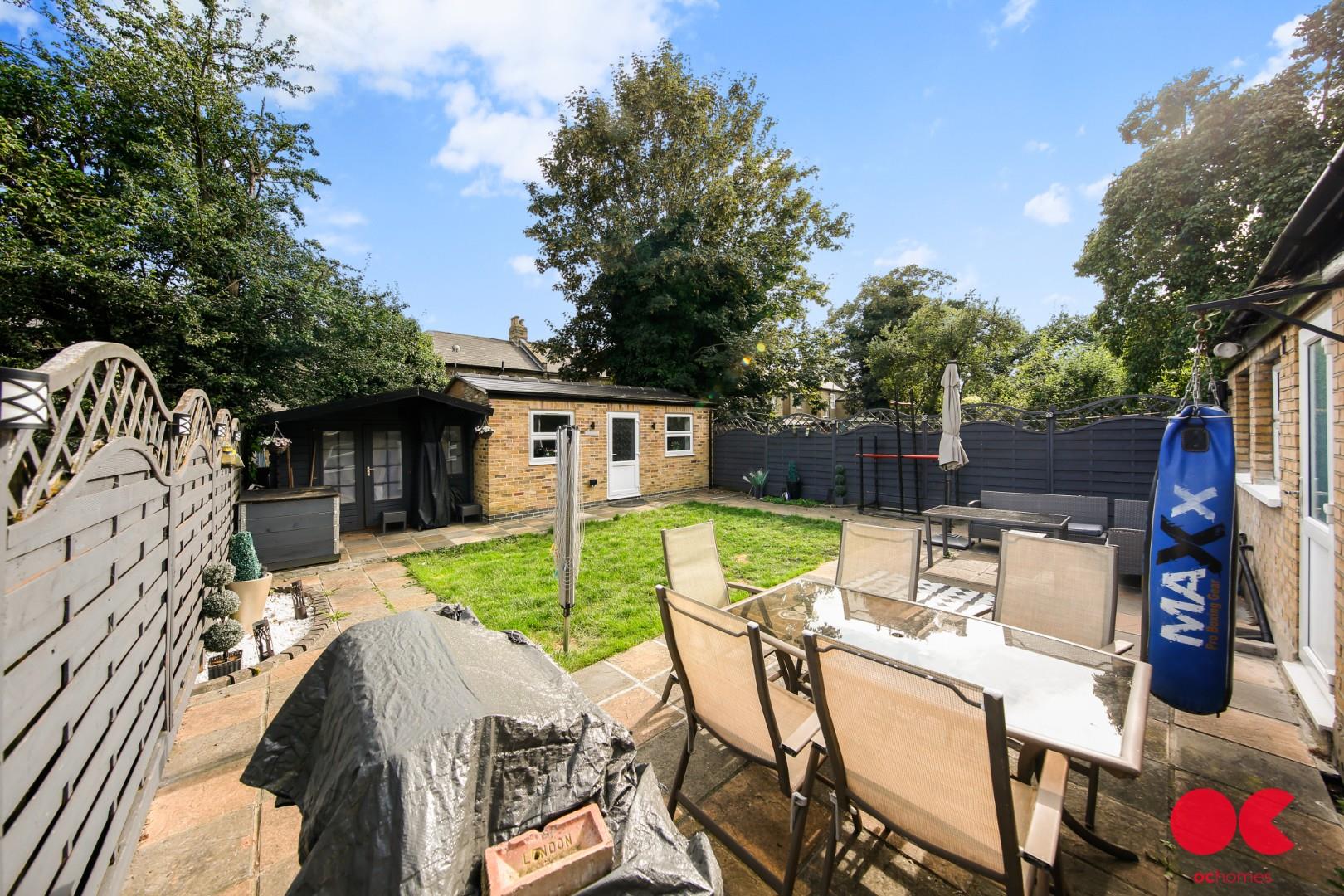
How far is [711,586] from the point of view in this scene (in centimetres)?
333

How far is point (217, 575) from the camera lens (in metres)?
3.76

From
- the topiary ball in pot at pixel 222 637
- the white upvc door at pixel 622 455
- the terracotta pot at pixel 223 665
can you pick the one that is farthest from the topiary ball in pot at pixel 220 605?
the white upvc door at pixel 622 455

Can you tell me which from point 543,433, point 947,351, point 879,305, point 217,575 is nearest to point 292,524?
point 217,575

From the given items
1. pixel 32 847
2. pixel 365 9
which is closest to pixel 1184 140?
pixel 365 9

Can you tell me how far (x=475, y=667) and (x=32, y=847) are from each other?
3.33 feet

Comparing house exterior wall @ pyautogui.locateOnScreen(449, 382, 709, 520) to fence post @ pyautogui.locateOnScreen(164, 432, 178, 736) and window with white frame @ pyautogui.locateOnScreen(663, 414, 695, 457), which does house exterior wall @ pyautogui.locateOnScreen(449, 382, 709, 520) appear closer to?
window with white frame @ pyautogui.locateOnScreen(663, 414, 695, 457)

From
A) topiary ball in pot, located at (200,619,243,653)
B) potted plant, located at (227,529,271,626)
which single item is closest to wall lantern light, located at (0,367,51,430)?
topiary ball in pot, located at (200,619,243,653)

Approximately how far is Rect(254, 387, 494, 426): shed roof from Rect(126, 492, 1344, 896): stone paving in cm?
521

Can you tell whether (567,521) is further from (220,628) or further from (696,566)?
(220,628)

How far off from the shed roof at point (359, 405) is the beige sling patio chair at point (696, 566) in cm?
633

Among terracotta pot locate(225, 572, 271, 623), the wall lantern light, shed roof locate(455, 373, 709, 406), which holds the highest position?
shed roof locate(455, 373, 709, 406)

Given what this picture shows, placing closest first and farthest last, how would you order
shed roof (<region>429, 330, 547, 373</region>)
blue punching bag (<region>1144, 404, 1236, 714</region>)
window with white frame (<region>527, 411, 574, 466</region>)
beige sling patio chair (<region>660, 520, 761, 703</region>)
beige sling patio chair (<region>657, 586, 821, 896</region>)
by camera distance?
beige sling patio chair (<region>657, 586, 821, 896</region>), blue punching bag (<region>1144, 404, 1236, 714</region>), beige sling patio chair (<region>660, 520, 761, 703</region>), window with white frame (<region>527, 411, 574, 466</region>), shed roof (<region>429, 330, 547, 373</region>)

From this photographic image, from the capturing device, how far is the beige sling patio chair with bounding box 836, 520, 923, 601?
3232 mm

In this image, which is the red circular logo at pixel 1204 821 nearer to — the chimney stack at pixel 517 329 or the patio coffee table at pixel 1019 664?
the patio coffee table at pixel 1019 664
